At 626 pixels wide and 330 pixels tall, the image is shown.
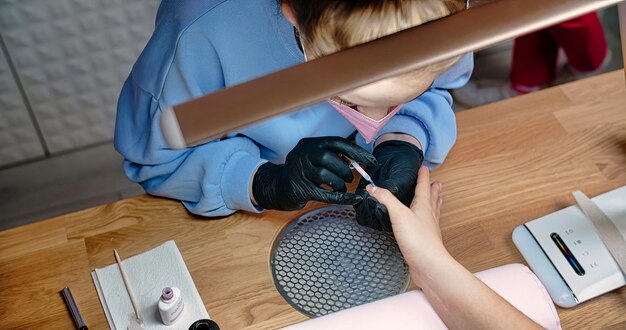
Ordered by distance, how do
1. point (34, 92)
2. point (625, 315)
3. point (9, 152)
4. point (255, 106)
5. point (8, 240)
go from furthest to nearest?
1. point (9, 152)
2. point (34, 92)
3. point (8, 240)
4. point (625, 315)
5. point (255, 106)

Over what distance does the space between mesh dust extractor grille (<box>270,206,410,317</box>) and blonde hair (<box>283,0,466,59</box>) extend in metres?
0.50

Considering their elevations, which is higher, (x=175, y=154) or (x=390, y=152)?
(x=175, y=154)

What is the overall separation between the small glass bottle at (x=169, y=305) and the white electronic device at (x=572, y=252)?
63 cm

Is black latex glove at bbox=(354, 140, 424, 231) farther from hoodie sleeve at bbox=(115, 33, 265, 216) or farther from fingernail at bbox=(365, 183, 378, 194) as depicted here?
hoodie sleeve at bbox=(115, 33, 265, 216)

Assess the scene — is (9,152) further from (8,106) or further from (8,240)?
(8,240)

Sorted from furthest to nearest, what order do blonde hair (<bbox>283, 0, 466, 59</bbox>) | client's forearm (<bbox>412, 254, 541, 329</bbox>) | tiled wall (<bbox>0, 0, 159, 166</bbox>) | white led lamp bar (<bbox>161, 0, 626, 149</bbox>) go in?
tiled wall (<bbox>0, 0, 159, 166</bbox>) < client's forearm (<bbox>412, 254, 541, 329</bbox>) < blonde hair (<bbox>283, 0, 466, 59</bbox>) < white led lamp bar (<bbox>161, 0, 626, 149</bbox>)

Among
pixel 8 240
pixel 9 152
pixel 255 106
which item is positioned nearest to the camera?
pixel 255 106

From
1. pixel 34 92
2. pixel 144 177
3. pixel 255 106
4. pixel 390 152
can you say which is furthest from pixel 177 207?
pixel 34 92

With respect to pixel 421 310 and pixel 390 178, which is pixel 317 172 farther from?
pixel 421 310

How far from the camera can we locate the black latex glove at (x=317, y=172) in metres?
1.53

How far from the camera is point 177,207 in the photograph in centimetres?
166

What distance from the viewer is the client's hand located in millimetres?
1466

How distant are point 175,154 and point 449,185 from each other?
543 millimetres

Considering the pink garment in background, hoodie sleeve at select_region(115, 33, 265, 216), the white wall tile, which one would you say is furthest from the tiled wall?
the pink garment in background
